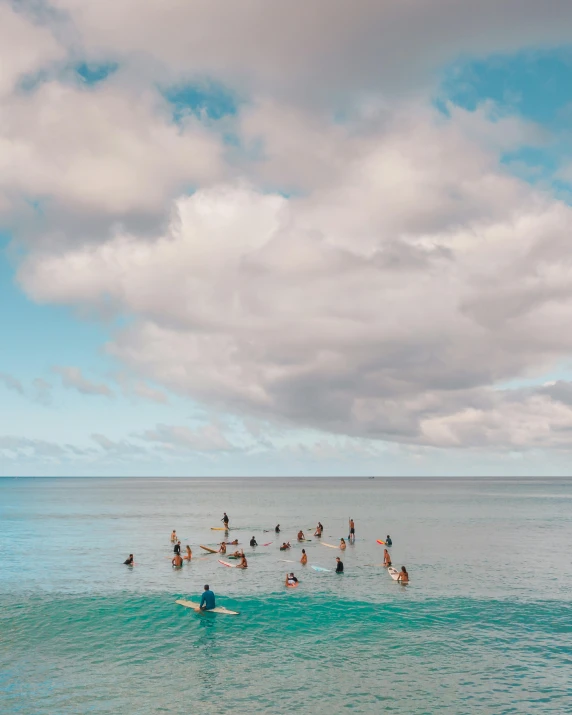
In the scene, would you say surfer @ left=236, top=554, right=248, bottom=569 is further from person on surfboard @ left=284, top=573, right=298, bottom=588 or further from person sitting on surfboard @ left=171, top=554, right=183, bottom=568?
person on surfboard @ left=284, top=573, right=298, bottom=588

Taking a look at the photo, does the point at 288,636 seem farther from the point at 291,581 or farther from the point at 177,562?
the point at 177,562

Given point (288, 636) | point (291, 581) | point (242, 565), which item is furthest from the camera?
point (242, 565)

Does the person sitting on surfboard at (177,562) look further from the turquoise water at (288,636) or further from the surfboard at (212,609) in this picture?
the surfboard at (212,609)

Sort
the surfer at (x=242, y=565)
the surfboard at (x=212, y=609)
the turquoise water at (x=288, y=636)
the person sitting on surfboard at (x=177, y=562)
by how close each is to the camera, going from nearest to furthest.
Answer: the turquoise water at (x=288, y=636)
the surfboard at (x=212, y=609)
the surfer at (x=242, y=565)
the person sitting on surfboard at (x=177, y=562)

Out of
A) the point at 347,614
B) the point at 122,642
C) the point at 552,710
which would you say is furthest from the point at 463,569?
the point at 122,642

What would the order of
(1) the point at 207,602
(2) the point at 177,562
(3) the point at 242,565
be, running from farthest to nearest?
(2) the point at 177,562, (3) the point at 242,565, (1) the point at 207,602

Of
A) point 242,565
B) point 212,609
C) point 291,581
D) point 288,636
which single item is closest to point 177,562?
point 242,565

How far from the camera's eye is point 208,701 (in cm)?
2750

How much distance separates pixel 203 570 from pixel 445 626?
91.4ft

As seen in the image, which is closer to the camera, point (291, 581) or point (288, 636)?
point (288, 636)

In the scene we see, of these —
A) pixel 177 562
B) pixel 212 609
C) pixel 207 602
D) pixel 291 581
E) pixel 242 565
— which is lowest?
pixel 242 565

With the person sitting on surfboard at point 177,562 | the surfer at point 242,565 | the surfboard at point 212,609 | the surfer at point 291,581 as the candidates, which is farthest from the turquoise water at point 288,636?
the surfer at point 291,581

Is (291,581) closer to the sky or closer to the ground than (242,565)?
closer to the sky

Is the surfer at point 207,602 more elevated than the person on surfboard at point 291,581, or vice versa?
the surfer at point 207,602
